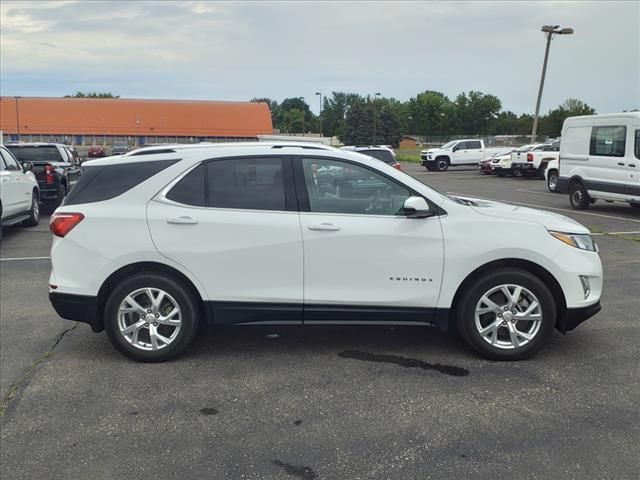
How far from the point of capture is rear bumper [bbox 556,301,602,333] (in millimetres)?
4727

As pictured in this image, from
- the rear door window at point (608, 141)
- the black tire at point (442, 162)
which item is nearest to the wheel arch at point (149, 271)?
the rear door window at point (608, 141)

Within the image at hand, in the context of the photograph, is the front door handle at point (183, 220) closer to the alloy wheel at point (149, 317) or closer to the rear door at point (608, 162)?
the alloy wheel at point (149, 317)

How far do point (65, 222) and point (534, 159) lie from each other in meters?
26.2

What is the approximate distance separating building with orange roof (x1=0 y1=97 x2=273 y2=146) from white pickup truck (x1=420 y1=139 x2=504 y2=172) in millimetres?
44114

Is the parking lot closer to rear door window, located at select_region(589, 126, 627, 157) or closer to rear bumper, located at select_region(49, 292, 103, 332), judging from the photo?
rear bumper, located at select_region(49, 292, 103, 332)

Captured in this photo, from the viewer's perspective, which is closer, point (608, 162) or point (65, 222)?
point (65, 222)

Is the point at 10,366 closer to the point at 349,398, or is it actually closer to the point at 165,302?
the point at 165,302

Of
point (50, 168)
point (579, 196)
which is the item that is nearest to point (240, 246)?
point (50, 168)

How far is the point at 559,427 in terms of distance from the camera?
146 inches

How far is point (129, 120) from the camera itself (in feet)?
267

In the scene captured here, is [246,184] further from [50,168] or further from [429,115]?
[429,115]

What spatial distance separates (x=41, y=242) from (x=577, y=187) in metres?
12.2

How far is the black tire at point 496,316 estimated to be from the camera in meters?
4.64

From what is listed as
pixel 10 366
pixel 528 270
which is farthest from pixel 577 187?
pixel 10 366
